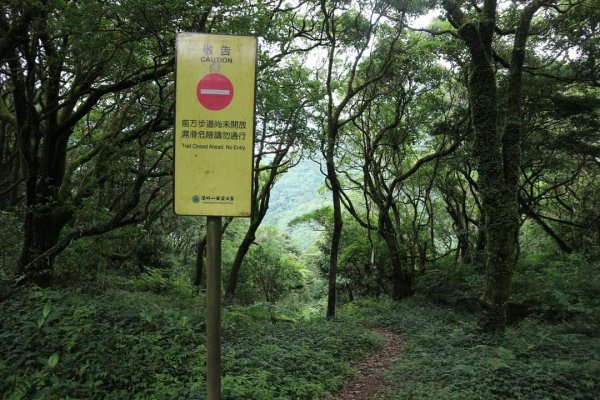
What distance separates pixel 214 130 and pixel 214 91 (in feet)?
0.84

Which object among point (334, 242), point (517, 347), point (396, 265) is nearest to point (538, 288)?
point (517, 347)

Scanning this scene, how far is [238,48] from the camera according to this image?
8.68 feet

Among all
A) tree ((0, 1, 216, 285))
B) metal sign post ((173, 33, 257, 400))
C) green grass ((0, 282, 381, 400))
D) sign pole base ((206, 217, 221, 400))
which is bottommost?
green grass ((0, 282, 381, 400))

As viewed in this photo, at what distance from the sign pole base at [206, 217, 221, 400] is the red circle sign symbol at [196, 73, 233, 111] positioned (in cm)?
75

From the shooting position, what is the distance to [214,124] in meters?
2.64

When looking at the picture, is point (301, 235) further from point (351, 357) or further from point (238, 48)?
point (238, 48)

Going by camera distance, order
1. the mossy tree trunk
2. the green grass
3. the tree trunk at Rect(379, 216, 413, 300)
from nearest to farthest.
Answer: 1. the green grass
2. the mossy tree trunk
3. the tree trunk at Rect(379, 216, 413, 300)

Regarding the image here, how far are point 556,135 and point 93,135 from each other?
16548 mm

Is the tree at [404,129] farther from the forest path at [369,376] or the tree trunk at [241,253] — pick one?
the forest path at [369,376]

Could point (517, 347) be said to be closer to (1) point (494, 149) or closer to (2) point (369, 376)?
(2) point (369, 376)

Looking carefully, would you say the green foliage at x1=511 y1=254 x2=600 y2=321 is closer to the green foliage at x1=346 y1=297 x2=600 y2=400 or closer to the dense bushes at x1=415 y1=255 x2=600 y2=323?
the dense bushes at x1=415 y1=255 x2=600 y2=323

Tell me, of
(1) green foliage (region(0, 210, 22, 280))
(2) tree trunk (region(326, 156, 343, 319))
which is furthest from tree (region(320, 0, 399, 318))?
(1) green foliage (region(0, 210, 22, 280))

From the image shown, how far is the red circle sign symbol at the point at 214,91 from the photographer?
104 inches

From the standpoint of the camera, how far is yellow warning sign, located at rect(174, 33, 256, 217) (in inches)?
103
